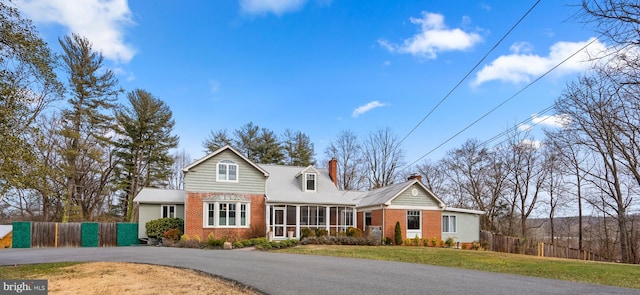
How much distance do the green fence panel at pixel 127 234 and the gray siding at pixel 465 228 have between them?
69.9 feet

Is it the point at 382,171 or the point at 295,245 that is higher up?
the point at 382,171

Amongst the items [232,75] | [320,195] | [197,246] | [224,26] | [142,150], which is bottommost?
[197,246]

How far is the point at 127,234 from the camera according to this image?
27562 mm

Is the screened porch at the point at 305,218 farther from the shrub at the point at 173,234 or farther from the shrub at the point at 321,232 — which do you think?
the shrub at the point at 173,234

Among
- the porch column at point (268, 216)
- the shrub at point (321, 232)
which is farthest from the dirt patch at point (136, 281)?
the shrub at point (321, 232)

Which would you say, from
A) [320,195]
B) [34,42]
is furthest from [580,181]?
[34,42]

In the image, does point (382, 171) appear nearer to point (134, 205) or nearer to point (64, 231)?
point (134, 205)

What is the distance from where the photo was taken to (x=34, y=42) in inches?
450

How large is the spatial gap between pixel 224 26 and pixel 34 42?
424 inches

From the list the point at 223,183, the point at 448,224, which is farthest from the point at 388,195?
the point at 223,183

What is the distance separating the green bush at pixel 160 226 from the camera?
2606 cm

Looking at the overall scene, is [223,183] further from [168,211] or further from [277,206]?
[168,211]

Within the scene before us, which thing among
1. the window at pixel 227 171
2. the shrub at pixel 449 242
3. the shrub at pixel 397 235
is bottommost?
the shrub at pixel 449 242

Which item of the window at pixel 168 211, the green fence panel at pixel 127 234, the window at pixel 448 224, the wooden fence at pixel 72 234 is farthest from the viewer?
the window at pixel 448 224
